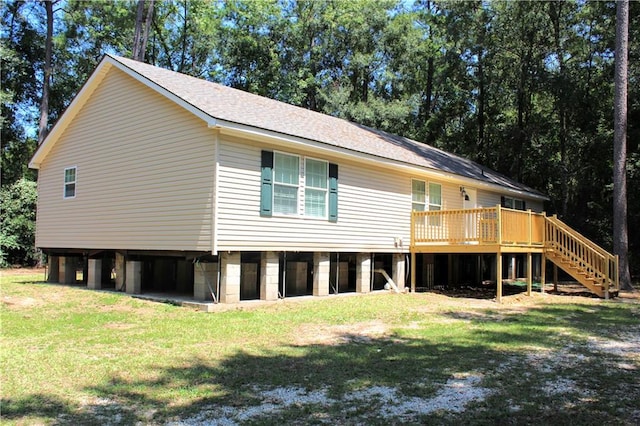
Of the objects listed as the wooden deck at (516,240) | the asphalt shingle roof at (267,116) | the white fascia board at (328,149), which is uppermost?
the asphalt shingle roof at (267,116)

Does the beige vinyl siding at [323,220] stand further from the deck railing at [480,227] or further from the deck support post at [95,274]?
the deck support post at [95,274]

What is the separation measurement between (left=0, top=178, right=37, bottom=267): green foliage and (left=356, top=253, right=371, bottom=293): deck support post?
18.2m

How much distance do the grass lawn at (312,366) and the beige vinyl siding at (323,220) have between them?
1757mm

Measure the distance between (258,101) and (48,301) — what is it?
7.74 metres

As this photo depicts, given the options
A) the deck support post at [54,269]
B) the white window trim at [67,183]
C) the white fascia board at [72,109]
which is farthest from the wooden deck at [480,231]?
the deck support post at [54,269]

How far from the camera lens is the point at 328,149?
42.3 feet

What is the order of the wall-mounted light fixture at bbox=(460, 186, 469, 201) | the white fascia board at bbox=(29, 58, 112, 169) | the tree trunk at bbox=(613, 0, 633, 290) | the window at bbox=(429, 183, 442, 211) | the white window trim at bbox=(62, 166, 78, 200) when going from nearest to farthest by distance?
the white fascia board at bbox=(29, 58, 112, 169), the white window trim at bbox=(62, 166, 78, 200), the window at bbox=(429, 183, 442, 211), the tree trunk at bbox=(613, 0, 633, 290), the wall-mounted light fixture at bbox=(460, 186, 469, 201)

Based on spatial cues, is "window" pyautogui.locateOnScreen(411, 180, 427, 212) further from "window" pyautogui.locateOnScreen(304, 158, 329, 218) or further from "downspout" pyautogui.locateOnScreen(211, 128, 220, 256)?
"downspout" pyautogui.locateOnScreen(211, 128, 220, 256)

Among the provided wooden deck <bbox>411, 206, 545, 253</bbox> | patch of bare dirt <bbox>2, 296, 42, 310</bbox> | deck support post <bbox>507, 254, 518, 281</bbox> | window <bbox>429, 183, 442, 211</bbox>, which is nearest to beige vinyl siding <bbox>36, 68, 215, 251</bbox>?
patch of bare dirt <bbox>2, 296, 42, 310</bbox>

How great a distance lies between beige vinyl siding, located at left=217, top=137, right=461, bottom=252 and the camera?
11258 millimetres

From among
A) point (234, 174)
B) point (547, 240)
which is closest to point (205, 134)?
point (234, 174)

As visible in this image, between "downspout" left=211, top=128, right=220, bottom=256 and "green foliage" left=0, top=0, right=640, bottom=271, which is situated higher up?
"green foliage" left=0, top=0, right=640, bottom=271

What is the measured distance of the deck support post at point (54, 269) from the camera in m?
17.0

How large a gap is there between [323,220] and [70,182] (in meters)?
8.07
